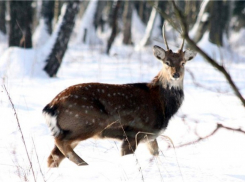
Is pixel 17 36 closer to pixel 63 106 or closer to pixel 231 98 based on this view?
pixel 231 98

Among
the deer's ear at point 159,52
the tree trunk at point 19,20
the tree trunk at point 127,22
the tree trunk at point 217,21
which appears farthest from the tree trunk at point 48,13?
the deer's ear at point 159,52

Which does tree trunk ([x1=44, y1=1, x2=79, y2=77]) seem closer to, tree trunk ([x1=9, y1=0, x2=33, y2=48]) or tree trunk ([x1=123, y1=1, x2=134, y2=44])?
tree trunk ([x1=9, y1=0, x2=33, y2=48])

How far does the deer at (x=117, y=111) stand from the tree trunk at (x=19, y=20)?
5554 millimetres

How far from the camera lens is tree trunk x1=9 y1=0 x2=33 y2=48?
413 inches

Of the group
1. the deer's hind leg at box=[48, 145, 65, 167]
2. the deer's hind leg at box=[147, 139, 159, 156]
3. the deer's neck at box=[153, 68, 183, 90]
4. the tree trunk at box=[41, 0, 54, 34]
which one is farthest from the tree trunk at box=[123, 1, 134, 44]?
the deer's hind leg at box=[48, 145, 65, 167]

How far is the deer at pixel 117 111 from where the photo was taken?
4.70 meters

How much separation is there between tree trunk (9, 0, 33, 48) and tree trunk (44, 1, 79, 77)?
942 millimetres

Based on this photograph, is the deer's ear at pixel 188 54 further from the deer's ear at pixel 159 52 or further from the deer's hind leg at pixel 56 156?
the deer's hind leg at pixel 56 156

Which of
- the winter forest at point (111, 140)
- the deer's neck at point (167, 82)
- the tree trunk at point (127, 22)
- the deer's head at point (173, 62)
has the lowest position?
the tree trunk at point (127, 22)

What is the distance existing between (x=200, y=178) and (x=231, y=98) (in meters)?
4.75

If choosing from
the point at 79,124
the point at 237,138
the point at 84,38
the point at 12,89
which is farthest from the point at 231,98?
the point at 84,38

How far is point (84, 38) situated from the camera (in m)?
22.2

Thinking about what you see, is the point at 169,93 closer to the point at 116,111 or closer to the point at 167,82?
the point at 167,82

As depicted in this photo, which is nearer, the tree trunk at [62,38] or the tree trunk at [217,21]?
the tree trunk at [62,38]
